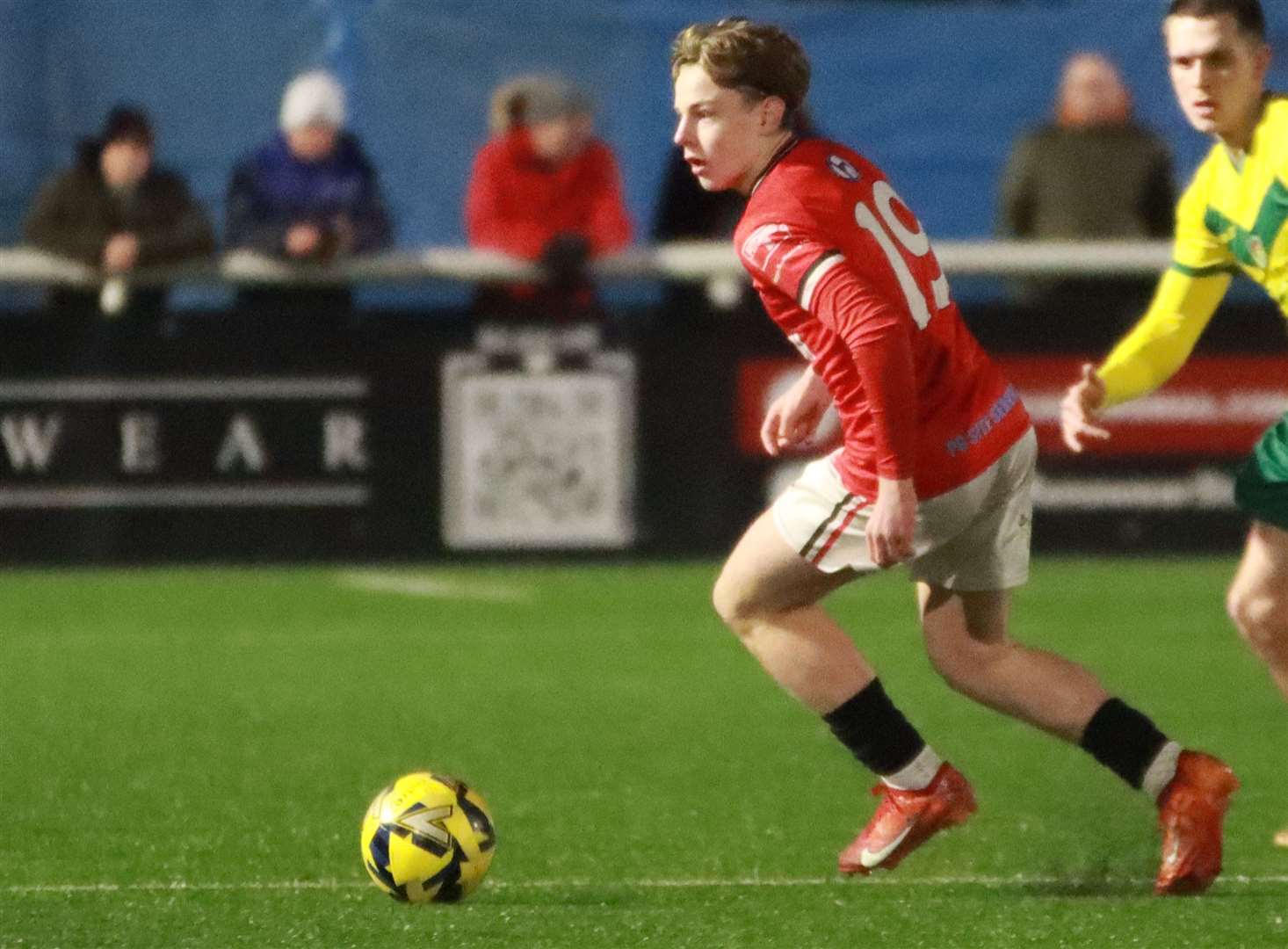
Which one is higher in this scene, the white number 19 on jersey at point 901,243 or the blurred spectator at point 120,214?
the white number 19 on jersey at point 901,243

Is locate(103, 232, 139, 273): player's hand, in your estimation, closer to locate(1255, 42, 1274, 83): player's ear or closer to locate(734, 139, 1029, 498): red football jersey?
locate(734, 139, 1029, 498): red football jersey

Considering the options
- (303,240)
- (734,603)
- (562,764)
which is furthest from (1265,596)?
(303,240)

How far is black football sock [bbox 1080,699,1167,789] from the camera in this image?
5398mm

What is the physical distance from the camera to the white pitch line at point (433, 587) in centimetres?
1105

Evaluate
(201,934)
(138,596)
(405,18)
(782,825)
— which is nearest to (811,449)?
(138,596)

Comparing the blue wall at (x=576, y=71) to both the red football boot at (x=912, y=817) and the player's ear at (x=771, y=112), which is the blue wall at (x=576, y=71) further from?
the red football boot at (x=912, y=817)

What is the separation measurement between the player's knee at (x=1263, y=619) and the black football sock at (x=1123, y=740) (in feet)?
1.62

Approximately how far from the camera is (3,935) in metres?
4.87

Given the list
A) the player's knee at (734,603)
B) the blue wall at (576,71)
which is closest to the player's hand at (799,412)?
the player's knee at (734,603)

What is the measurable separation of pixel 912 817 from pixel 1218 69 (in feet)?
5.31

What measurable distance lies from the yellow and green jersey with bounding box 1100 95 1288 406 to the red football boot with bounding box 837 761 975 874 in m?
1.02

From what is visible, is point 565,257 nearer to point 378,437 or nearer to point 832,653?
point 378,437

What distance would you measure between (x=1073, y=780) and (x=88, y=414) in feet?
19.4

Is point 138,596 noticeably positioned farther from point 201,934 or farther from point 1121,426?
point 201,934
